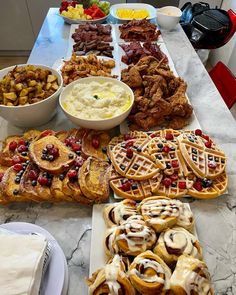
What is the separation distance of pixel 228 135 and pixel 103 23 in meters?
2.22

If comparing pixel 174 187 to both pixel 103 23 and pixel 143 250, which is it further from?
pixel 103 23

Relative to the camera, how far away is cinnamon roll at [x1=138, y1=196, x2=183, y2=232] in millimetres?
1213

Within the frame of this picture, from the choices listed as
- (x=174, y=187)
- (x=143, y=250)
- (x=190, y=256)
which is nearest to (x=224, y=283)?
(x=190, y=256)

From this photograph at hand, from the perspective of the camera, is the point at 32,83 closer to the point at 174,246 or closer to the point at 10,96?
the point at 10,96

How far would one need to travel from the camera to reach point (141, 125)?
6.21 feet

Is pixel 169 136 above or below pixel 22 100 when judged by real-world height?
below

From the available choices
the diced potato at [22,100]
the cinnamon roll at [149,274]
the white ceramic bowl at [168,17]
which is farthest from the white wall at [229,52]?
the cinnamon roll at [149,274]

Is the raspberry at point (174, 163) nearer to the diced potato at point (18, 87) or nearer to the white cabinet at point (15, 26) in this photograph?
the diced potato at point (18, 87)

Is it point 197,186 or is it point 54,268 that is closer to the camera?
point 54,268

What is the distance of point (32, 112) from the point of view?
1.77 meters

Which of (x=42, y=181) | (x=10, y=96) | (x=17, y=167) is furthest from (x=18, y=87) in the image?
(x=42, y=181)

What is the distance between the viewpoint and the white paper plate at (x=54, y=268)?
3.63ft

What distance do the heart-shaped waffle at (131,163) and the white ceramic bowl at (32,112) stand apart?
1.81 feet

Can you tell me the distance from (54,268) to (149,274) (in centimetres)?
41
